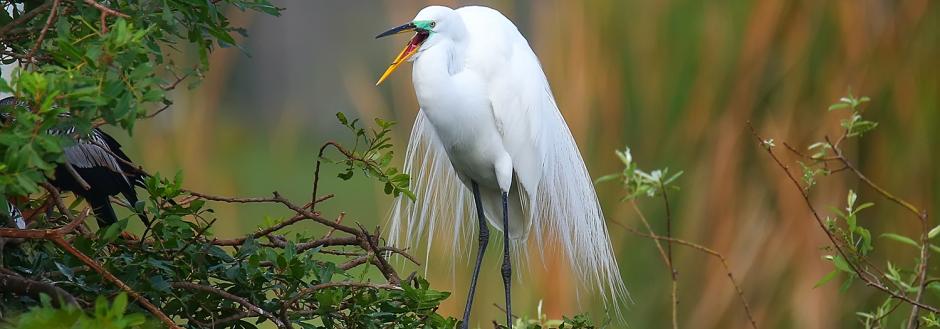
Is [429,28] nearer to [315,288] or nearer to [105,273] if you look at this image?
[315,288]

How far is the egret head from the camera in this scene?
5.40ft

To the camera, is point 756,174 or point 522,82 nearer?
point 522,82

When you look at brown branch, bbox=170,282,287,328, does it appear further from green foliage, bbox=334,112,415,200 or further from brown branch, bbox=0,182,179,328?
green foliage, bbox=334,112,415,200

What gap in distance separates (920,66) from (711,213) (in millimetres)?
454

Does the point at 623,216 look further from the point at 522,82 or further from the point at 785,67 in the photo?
the point at 522,82

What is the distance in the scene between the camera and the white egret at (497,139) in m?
1.70

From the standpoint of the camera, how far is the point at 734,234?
2318mm

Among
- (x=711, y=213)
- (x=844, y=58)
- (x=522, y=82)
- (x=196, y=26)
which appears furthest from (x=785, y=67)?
(x=196, y=26)

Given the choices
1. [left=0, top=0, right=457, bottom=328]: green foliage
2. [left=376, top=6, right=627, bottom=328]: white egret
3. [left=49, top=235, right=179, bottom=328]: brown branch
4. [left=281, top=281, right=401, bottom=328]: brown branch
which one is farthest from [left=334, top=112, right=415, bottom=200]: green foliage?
[left=376, top=6, right=627, bottom=328]: white egret

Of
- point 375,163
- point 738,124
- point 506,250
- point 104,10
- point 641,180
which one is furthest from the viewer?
point 738,124

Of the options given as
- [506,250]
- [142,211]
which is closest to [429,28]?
[506,250]

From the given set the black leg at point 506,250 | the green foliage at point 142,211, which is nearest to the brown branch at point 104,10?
the green foliage at point 142,211

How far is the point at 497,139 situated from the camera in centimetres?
182

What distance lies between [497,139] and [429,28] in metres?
0.24
